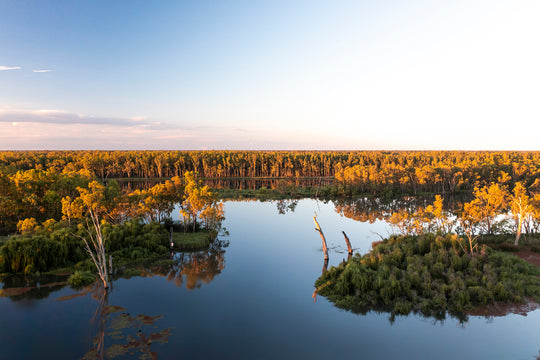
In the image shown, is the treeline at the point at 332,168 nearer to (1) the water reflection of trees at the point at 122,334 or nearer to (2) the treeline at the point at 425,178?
(2) the treeline at the point at 425,178

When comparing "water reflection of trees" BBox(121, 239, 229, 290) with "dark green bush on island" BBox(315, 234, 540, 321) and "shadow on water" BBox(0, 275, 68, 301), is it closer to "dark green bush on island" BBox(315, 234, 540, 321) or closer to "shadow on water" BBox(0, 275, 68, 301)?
"shadow on water" BBox(0, 275, 68, 301)

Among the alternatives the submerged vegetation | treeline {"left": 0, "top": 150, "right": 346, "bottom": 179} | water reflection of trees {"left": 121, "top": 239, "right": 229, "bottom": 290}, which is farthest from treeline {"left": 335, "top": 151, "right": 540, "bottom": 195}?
water reflection of trees {"left": 121, "top": 239, "right": 229, "bottom": 290}

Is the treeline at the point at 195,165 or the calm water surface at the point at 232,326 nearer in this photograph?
the calm water surface at the point at 232,326

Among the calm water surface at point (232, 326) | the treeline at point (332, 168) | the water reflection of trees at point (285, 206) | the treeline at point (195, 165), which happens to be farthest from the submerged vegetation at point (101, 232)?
the treeline at point (195, 165)

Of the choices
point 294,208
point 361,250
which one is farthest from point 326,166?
point 361,250

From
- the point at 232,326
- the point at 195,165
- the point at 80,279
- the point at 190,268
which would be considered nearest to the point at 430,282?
the point at 232,326

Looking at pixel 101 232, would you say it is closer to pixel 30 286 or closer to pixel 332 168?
pixel 30 286

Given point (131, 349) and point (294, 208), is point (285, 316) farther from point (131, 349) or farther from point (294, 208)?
point (294, 208)
